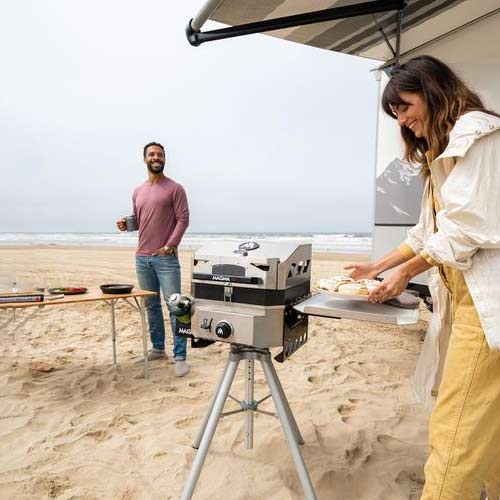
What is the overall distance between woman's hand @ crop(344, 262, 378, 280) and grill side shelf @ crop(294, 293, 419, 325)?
0.17m

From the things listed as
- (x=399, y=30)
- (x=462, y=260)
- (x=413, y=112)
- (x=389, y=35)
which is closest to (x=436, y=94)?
(x=413, y=112)

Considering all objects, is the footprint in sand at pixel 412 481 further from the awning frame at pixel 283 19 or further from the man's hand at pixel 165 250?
the awning frame at pixel 283 19

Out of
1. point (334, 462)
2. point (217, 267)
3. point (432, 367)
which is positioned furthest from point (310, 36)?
point (334, 462)

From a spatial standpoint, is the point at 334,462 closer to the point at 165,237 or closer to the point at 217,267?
the point at 217,267

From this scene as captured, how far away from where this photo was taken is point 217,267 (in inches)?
63.2

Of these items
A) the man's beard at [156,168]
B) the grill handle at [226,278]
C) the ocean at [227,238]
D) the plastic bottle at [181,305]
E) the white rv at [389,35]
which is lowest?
the ocean at [227,238]

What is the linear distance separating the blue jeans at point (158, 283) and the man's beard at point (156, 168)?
28.2 inches

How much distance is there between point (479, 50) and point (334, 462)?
272cm

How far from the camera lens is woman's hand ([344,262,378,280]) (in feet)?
5.20

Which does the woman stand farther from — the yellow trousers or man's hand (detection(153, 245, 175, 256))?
man's hand (detection(153, 245, 175, 256))

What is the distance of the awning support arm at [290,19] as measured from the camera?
2781 mm

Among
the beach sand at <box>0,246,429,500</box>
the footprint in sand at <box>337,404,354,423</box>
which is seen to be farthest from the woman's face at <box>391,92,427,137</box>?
the footprint in sand at <box>337,404,354,423</box>

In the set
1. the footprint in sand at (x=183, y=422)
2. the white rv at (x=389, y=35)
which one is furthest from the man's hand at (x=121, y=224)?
the footprint in sand at (x=183, y=422)

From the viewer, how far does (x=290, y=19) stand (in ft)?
9.45
